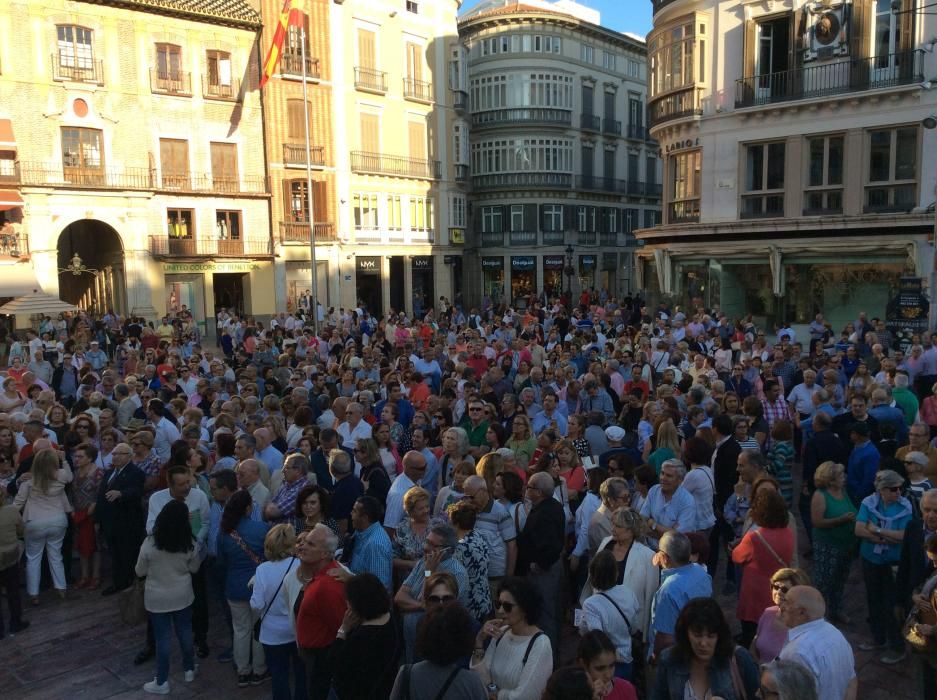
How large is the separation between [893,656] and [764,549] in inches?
80.3

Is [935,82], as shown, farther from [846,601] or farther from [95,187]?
[95,187]

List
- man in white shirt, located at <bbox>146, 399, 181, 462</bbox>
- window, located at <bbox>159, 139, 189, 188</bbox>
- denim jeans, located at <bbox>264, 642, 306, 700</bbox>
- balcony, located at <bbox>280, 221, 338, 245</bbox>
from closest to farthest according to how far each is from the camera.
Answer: denim jeans, located at <bbox>264, 642, 306, 700</bbox> → man in white shirt, located at <bbox>146, 399, 181, 462</bbox> → window, located at <bbox>159, 139, 189, 188</bbox> → balcony, located at <bbox>280, 221, 338, 245</bbox>

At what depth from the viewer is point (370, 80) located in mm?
36094

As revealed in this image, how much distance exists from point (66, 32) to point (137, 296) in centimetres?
1014

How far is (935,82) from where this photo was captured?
19.8m

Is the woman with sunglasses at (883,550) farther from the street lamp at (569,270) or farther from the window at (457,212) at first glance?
the window at (457,212)

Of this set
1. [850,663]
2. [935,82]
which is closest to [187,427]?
Answer: [850,663]

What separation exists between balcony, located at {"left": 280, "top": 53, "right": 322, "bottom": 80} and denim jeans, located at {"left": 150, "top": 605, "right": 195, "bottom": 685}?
102 feet

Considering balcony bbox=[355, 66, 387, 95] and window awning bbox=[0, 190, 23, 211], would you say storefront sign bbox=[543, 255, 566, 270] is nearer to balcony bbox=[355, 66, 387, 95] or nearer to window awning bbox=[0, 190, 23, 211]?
balcony bbox=[355, 66, 387, 95]

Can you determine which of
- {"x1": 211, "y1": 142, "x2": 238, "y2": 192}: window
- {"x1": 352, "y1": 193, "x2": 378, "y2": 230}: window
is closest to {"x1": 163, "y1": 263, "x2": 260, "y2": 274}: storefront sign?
{"x1": 211, "y1": 142, "x2": 238, "y2": 192}: window

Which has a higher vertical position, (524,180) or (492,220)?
(524,180)

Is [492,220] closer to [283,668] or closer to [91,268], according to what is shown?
[91,268]

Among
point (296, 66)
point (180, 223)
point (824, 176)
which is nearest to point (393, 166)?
point (296, 66)

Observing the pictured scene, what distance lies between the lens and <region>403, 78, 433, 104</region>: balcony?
3784 centimetres
